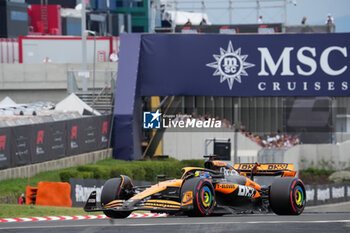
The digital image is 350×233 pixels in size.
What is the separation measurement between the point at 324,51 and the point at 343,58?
1030mm

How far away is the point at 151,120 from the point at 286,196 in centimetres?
2438

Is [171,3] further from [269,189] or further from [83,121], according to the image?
[269,189]

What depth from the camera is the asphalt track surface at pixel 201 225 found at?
614 inches

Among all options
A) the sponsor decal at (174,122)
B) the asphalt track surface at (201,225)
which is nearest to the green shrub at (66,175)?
the asphalt track surface at (201,225)

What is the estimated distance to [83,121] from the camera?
3797cm

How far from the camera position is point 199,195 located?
15.5 meters

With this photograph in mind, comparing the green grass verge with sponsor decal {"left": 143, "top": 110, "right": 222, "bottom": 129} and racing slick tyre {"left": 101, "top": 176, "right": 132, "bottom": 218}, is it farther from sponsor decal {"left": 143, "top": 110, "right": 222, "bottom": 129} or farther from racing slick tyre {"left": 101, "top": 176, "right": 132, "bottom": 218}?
sponsor decal {"left": 143, "top": 110, "right": 222, "bottom": 129}

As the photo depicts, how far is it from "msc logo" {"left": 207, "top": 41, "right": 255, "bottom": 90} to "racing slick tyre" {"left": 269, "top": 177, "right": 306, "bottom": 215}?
79.7ft

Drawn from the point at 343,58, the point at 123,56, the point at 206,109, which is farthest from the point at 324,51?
the point at 123,56

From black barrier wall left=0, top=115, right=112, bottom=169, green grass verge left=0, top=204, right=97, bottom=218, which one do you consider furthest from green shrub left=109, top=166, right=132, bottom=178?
green grass verge left=0, top=204, right=97, bottom=218

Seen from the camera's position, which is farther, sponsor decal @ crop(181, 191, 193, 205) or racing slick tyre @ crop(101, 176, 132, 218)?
racing slick tyre @ crop(101, 176, 132, 218)

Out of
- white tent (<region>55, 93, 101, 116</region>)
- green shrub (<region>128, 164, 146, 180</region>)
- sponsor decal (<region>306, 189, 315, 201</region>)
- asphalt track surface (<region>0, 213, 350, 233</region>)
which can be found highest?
white tent (<region>55, 93, 101, 116</region>)

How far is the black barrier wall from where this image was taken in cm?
3002

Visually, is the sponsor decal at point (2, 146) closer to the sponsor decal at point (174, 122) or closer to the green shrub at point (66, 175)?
the green shrub at point (66, 175)
